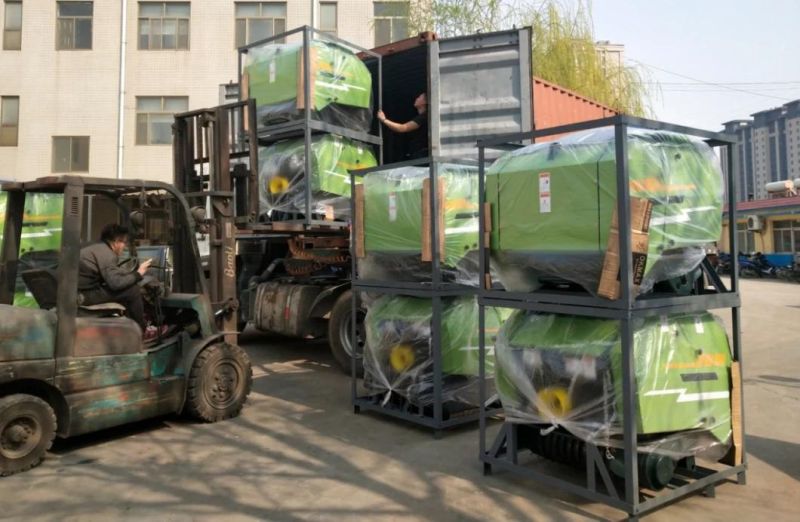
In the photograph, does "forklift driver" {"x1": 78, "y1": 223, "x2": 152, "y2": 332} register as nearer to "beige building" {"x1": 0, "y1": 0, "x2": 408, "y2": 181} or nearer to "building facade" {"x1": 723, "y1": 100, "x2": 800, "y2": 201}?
"beige building" {"x1": 0, "y1": 0, "x2": 408, "y2": 181}

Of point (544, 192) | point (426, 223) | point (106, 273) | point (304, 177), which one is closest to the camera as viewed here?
point (544, 192)

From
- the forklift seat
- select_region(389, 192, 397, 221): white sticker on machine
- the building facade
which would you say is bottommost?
the forklift seat

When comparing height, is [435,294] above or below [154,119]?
below

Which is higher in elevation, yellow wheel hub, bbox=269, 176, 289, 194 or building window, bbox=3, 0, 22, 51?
building window, bbox=3, 0, 22, 51

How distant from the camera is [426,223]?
17.6 ft

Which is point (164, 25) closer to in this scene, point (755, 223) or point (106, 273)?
point (106, 273)

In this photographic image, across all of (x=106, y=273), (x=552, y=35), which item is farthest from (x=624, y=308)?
(x=552, y=35)

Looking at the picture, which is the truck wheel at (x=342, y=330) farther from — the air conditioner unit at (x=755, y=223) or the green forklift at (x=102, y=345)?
the air conditioner unit at (x=755, y=223)

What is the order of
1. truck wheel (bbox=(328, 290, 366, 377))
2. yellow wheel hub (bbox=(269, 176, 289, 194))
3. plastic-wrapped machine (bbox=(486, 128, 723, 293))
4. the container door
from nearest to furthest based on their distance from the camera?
plastic-wrapped machine (bbox=(486, 128, 723, 293)), yellow wheel hub (bbox=(269, 176, 289, 194)), the container door, truck wheel (bbox=(328, 290, 366, 377))

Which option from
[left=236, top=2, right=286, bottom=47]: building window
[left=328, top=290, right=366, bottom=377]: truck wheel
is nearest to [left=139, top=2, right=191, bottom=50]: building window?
[left=236, top=2, right=286, bottom=47]: building window

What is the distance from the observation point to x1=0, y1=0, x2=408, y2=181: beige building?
20312mm

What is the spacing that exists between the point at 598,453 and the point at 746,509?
3.31 feet

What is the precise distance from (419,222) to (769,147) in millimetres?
69307

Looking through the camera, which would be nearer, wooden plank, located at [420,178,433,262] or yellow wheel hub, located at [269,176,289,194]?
wooden plank, located at [420,178,433,262]
